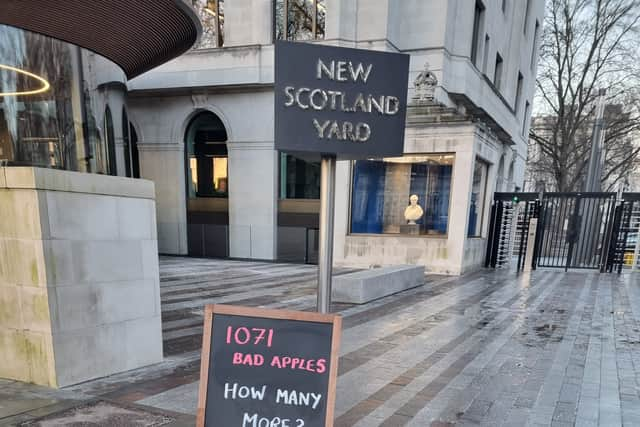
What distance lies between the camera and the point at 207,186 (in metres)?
17.8

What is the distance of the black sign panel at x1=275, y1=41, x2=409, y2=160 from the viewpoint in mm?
2920

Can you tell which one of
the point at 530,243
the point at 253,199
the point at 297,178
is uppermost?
the point at 297,178

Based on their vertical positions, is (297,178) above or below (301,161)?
below

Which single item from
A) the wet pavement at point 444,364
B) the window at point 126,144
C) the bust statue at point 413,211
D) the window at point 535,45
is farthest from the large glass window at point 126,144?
the window at point 535,45

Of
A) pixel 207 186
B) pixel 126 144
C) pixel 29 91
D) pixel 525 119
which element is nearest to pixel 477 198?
pixel 207 186

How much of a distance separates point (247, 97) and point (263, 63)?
1557mm

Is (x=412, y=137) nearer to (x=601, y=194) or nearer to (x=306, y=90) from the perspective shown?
(x=601, y=194)

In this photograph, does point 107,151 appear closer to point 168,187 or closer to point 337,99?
point 337,99

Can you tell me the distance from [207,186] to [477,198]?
11669 mm

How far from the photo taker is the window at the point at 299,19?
15805mm

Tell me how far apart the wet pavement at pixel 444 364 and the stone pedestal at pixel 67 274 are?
10.3 inches

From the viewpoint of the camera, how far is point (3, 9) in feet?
12.7

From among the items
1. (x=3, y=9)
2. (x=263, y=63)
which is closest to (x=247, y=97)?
(x=263, y=63)

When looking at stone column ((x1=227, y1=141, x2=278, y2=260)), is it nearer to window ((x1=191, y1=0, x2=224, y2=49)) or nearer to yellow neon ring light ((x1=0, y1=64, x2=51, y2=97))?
window ((x1=191, y1=0, x2=224, y2=49))
